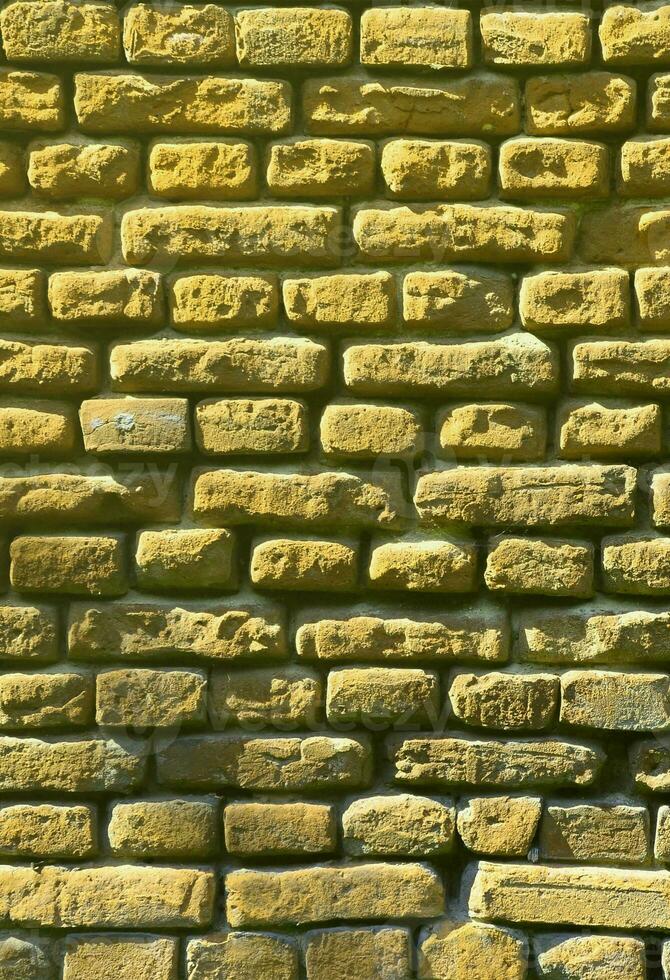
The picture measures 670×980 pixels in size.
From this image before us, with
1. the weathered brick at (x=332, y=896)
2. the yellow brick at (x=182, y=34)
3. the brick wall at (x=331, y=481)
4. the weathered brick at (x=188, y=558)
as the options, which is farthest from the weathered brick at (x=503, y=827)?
the yellow brick at (x=182, y=34)

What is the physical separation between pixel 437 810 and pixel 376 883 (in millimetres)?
162

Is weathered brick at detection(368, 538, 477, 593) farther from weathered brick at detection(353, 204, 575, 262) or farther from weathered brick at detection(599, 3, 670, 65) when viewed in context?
weathered brick at detection(599, 3, 670, 65)

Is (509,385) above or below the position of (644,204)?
below

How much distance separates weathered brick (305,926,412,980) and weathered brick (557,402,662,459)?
2.93 feet

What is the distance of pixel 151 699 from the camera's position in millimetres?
1699

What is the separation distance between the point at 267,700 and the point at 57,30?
1220 mm

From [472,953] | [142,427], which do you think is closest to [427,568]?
[142,427]

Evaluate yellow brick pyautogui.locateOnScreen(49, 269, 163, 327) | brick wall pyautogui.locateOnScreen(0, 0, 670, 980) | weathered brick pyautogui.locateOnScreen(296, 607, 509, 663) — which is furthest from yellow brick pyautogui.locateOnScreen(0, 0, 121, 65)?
weathered brick pyautogui.locateOnScreen(296, 607, 509, 663)

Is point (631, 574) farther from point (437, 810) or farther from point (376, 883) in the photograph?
point (376, 883)

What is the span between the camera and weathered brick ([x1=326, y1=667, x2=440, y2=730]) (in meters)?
1.69

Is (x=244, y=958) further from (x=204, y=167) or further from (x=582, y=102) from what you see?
(x=582, y=102)

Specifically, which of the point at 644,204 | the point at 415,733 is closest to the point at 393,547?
the point at 415,733

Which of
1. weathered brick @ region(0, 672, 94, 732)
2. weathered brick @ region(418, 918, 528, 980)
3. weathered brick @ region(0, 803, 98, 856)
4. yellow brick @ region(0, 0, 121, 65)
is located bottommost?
weathered brick @ region(418, 918, 528, 980)

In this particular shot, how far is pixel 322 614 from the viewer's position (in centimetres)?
171
